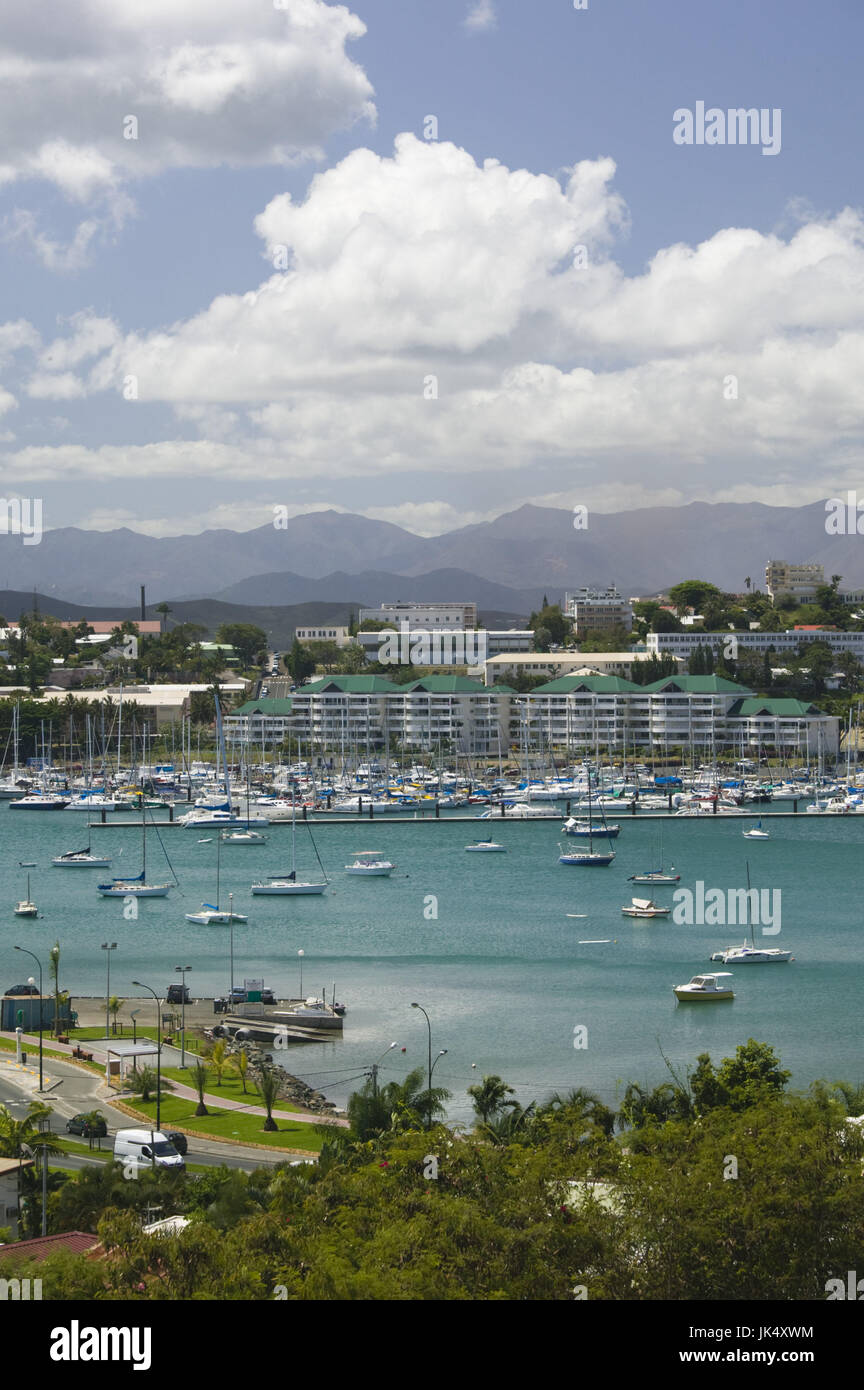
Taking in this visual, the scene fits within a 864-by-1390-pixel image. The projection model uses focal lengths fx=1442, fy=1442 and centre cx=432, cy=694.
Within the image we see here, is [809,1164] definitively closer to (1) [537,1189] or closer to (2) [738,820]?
(1) [537,1189]

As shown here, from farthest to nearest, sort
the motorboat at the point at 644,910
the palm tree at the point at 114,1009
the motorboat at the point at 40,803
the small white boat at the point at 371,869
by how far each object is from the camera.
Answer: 1. the motorboat at the point at 40,803
2. the small white boat at the point at 371,869
3. the motorboat at the point at 644,910
4. the palm tree at the point at 114,1009

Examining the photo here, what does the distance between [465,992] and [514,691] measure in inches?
1933

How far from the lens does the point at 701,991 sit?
21203 millimetres

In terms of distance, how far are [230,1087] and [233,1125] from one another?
2.02 metres

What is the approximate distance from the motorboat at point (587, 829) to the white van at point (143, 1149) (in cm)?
2773

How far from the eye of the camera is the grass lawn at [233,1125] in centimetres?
1337

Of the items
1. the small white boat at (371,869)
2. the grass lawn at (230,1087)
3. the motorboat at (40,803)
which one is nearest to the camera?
the grass lawn at (230,1087)

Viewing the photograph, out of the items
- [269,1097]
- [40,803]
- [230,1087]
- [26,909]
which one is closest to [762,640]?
[40,803]

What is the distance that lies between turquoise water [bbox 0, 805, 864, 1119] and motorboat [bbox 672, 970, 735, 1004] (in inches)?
11.5

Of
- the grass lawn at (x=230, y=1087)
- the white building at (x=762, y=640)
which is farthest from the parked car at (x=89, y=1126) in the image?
the white building at (x=762, y=640)

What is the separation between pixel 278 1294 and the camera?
605 centimetres

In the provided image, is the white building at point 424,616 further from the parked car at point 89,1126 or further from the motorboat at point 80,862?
the parked car at point 89,1126

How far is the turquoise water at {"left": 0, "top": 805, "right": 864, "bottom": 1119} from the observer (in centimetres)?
1828

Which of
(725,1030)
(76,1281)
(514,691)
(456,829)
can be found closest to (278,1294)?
(76,1281)
